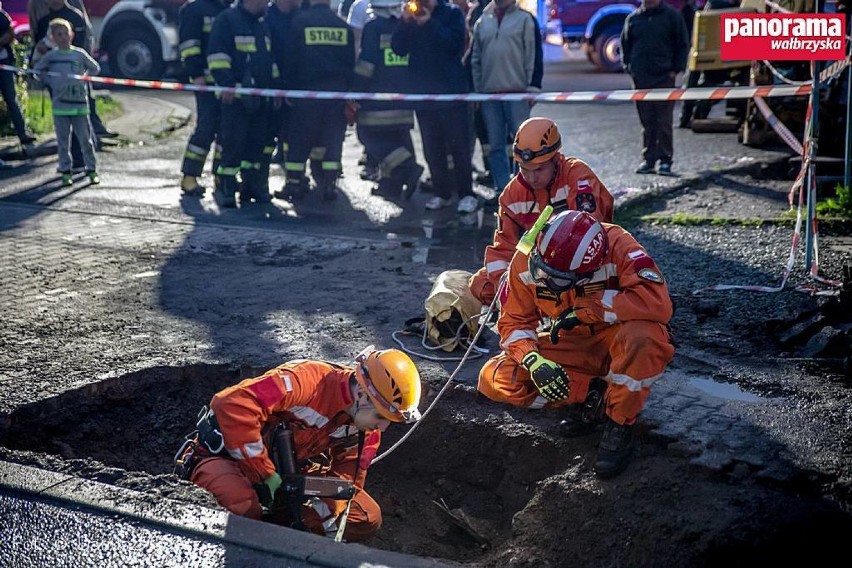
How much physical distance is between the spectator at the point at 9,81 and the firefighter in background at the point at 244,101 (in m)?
3.63

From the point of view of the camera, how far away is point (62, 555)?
4.14 meters

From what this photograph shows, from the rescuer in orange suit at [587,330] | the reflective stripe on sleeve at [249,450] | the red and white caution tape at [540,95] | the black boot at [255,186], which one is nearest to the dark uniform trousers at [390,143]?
the red and white caution tape at [540,95]

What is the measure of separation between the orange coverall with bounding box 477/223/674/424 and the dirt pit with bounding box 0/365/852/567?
10.3 inches

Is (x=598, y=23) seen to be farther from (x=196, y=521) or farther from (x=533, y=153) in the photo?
(x=196, y=521)

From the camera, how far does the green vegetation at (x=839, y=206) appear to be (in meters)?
8.81

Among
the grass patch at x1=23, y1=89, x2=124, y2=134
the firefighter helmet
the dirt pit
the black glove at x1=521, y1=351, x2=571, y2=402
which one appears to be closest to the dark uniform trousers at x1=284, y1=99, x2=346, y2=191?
the grass patch at x1=23, y1=89, x2=124, y2=134

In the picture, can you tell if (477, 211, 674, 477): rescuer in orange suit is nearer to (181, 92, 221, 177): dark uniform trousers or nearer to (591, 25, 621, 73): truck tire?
(181, 92, 221, 177): dark uniform trousers

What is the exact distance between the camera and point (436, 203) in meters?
10.8

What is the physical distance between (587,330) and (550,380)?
0.64m

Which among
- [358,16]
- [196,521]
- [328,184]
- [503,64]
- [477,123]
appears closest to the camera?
[196,521]

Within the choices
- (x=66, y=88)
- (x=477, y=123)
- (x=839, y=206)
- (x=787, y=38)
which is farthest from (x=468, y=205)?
(x=66, y=88)

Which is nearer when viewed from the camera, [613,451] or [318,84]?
[613,451]

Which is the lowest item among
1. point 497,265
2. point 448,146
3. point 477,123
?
point 497,265

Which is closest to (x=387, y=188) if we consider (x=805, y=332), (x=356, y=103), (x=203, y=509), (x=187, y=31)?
(x=356, y=103)
